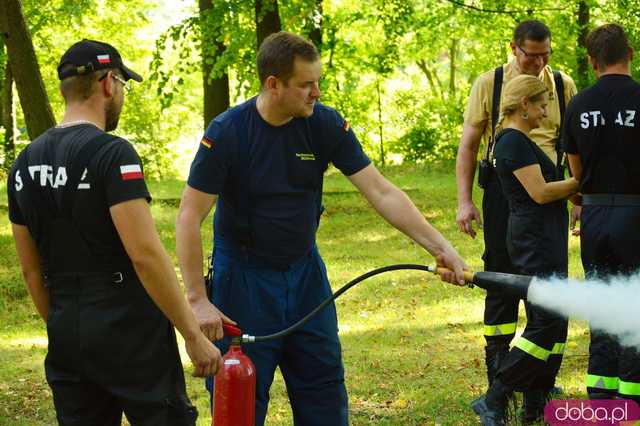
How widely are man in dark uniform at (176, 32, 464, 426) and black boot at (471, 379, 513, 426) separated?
131 centimetres

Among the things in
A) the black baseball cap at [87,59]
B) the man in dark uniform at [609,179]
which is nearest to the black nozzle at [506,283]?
the man in dark uniform at [609,179]

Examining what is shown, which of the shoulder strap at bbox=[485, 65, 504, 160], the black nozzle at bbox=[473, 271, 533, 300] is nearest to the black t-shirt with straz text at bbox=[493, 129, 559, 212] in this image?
the shoulder strap at bbox=[485, 65, 504, 160]

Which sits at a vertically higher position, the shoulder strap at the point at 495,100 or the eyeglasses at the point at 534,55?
the eyeglasses at the point at 534,55

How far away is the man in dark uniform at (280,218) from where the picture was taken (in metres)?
4.31

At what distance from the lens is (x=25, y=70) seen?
12.0m

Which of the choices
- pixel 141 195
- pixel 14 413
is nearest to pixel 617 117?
pixel 141 195

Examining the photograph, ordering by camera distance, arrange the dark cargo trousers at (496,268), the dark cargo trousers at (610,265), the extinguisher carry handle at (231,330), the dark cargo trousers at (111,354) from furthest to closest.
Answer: the dark cargo trousers at (496,268), the dark cargo trousers at (610,265), the extinguisher carry handle at (231,330), the dark cargo trousers at (111,354)

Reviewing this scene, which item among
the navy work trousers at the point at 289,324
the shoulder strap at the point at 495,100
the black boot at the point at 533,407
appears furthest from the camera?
the shoulder strap at the point at 495,100

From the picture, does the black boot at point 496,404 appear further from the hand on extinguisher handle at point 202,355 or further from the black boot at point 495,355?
the hand on extinguisher handle at point 202,355

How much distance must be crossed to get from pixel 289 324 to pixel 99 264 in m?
1.18

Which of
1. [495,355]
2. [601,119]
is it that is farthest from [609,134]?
[495,355]

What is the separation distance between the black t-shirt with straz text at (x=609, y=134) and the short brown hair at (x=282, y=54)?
5.68 feet

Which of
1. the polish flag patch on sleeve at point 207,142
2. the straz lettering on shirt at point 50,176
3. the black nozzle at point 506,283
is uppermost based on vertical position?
the polish flag patch on sleeve at point 207,142

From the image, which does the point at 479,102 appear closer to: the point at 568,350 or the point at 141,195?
the point at 568,350
